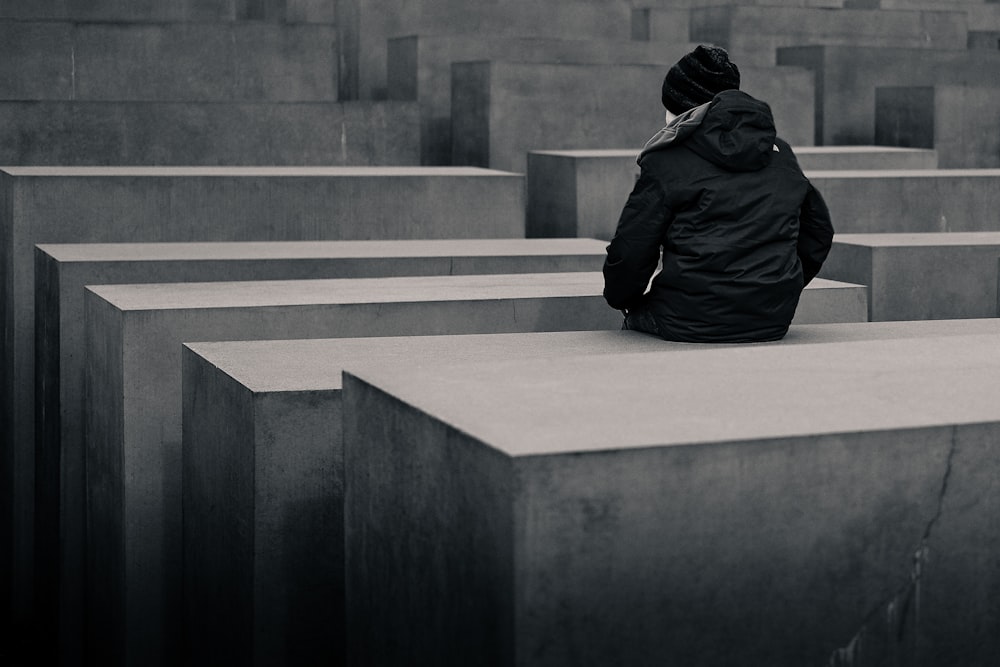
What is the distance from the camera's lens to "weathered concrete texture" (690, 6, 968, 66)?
16141 mm

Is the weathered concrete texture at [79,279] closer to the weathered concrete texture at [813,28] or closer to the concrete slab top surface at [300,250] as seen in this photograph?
the concrete slab top surface at [300,250]

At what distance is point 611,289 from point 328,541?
137cm

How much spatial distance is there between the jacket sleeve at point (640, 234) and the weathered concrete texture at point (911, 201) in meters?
5.57

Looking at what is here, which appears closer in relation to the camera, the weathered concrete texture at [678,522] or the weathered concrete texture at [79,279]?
the weathered concrete texture at [678,522]

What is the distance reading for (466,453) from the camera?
10.8ft

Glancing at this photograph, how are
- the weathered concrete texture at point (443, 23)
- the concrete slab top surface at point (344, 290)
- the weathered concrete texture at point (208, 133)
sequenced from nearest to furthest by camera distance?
the concrete slab top surface at point (344, 290)
the weathered concrete texture at point (208, 133)
the weathered concrete texture at point (443, 23)

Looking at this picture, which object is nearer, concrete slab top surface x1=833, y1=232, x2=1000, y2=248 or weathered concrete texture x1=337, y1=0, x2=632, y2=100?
concrete slab top surface x1=833, y1=232, x2=1000, y2=248

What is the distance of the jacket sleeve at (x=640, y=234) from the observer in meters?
5.39

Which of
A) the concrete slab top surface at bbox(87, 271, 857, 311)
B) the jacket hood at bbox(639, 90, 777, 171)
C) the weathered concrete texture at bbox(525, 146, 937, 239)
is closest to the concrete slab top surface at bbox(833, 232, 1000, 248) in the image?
the concrete slab top surface at bbox(87, 271, 857, 311)

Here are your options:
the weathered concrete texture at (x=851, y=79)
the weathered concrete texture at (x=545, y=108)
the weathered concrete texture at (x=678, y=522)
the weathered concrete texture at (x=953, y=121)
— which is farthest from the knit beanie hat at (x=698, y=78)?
the weathered concrete texture at (x=851, y=79)

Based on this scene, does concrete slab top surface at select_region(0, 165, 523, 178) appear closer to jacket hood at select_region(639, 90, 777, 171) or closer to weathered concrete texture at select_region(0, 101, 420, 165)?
weathered concrete texture at select_region(0, 101, 420, 165)

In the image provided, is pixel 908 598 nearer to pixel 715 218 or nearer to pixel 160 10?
pixel 715 218

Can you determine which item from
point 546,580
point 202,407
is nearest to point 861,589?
point 546,580

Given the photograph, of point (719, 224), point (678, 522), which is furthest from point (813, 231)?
point (678, 522)
